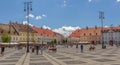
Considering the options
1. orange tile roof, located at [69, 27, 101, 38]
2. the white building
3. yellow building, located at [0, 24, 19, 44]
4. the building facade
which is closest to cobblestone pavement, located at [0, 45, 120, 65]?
yellow building, located at [0, 24, 19, 44]

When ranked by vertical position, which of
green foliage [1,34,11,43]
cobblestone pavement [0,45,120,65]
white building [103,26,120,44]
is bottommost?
cobblestone pavement [0,45,120,65]

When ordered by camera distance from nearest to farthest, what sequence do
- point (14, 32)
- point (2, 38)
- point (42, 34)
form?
point (2, 38)
point (14, 32)
point (42, 34)

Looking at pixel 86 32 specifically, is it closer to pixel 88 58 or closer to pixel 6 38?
pixel 6 38

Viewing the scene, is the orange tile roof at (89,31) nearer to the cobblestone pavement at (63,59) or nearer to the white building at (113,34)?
the white building at (113,34)

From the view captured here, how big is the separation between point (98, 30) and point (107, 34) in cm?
683

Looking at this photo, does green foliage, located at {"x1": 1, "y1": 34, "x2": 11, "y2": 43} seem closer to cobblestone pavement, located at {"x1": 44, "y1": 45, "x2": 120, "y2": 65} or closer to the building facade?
the building facade

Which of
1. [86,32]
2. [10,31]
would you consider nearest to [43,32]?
[86,32]

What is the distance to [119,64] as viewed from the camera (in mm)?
20344

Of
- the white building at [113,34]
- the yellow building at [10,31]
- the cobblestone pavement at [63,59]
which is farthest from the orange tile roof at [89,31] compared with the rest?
the cobblestone pavement at [63,59]

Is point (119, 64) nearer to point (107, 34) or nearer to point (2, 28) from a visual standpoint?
point (2, 28)

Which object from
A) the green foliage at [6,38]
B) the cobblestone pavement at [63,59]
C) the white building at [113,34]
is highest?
the white building at [113,34]

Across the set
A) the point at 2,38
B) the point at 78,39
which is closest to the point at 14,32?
the point at 2,38

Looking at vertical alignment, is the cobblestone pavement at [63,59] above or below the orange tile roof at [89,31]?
below

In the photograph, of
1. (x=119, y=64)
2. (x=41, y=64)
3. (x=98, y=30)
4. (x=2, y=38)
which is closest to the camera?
(x=119, y=64)
